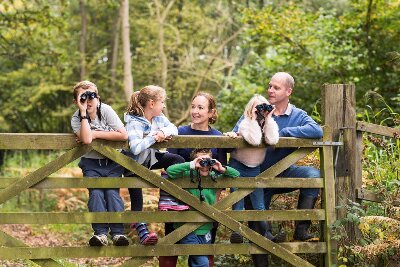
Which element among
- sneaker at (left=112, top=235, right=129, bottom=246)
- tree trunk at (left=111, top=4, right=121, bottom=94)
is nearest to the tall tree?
tree trunk at (left=111, top=4, right=121, bottom=94)

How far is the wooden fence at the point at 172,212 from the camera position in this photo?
257 inches

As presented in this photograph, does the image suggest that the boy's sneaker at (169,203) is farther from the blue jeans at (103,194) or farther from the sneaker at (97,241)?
the sneaker at (97,241)

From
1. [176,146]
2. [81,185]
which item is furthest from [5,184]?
[176,146]

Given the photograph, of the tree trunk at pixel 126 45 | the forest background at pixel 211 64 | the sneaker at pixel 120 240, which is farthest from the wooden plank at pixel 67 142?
the tree trunk at pixel 126 45

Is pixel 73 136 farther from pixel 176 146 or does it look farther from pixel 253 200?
pixel 253 200

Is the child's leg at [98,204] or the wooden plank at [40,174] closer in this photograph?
the wooden plank at [40,174]

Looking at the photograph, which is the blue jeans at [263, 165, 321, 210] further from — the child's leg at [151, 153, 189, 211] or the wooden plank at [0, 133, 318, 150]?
the child's leg at [151, 153, 189, 211]

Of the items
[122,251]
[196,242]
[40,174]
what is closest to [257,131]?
[196,242]

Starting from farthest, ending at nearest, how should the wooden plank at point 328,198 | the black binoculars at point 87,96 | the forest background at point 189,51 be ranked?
the forest background at point 189,51 → the wooden plank at point 328,198 → the black binoculars at point 87,96

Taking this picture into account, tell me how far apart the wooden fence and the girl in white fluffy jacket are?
0.14 metres

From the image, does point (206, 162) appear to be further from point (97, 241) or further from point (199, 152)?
point (97, 241)

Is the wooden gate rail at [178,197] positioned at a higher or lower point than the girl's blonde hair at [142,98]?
lower

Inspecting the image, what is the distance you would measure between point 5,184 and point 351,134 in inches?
139

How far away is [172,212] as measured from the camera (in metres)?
6.81
